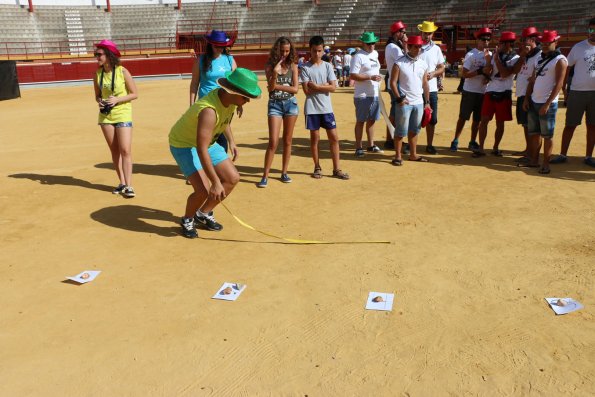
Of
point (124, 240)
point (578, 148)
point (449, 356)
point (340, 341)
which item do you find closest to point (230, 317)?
point (340, 341)

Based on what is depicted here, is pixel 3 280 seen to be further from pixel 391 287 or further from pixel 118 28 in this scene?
pixel 118 28

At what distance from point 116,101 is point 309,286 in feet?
11.4

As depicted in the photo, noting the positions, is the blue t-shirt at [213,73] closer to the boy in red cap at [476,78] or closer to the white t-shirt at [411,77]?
the white t-shirt at [411,77]

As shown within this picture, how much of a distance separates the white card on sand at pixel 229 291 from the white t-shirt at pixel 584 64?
5.52m

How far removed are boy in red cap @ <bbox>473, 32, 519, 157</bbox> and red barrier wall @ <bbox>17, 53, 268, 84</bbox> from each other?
917 inches

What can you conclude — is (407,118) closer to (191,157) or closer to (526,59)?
(526,59)

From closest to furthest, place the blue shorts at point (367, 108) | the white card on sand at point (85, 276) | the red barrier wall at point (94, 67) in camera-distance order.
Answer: the white card on sand at point (85, 276) → the blue shorts at point (367, 108) → the red barrier wall at point (94, 67)

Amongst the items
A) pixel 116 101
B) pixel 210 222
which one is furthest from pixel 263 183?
pixel 116 101

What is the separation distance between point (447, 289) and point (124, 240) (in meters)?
3.00

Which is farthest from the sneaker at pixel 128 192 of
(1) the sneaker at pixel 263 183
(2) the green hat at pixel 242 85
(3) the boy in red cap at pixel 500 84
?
(3) the boy in red cap at pixel 500 84

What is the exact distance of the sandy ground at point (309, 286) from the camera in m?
3.20

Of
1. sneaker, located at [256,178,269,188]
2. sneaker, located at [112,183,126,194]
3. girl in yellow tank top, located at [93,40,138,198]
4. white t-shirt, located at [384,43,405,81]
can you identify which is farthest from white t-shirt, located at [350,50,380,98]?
sneaker, located at [112,183,126,194]

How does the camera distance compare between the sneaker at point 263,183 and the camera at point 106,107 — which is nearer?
the camera at point 106,107

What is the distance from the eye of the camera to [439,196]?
253 inches
